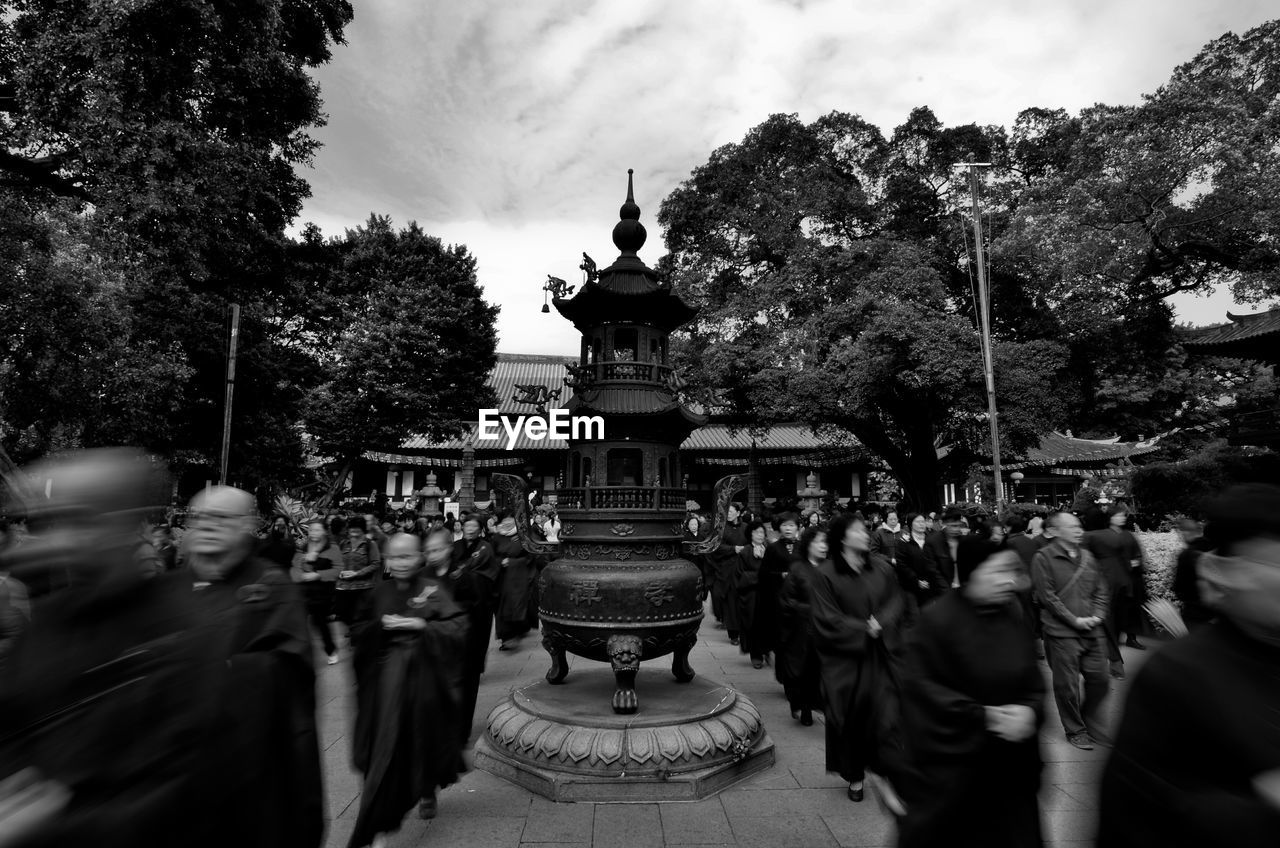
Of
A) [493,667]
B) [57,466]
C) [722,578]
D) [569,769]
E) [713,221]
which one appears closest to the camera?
[57,466]

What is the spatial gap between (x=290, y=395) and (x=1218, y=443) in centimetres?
2603

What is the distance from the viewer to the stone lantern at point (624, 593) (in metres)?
4.64

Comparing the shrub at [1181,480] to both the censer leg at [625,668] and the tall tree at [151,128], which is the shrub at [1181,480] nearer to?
the censer leg at [625,668]

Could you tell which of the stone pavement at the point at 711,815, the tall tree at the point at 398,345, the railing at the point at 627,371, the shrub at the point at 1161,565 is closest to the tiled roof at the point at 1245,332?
the shrub at the point at 1161,565

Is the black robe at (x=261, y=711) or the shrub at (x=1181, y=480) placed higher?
the shrub at (x=1181, y=480)

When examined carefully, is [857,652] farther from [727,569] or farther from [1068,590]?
[727,569]

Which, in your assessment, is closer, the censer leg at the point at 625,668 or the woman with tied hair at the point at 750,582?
the censer leg at the point at 625,668

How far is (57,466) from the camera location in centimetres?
204

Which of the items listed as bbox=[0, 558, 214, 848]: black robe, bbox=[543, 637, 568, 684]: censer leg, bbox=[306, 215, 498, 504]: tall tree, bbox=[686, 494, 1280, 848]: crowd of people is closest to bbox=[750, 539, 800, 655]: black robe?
bbox=[686, 494, 1280, 848]: crowd of people

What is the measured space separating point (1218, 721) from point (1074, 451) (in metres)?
32.2

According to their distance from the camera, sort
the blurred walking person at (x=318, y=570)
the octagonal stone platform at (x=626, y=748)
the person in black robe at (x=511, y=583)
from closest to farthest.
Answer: the octagonal stone platform at (x=626, y=748), the blurred walking person at (x=318, y=570), the person in black robe at (x=511, y=583)

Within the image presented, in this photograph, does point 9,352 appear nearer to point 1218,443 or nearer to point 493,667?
point 493,667

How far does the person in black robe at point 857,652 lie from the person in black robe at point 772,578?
2.50 meters

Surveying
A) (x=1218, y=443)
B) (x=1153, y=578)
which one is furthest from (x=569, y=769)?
(x=1218, y=443)
